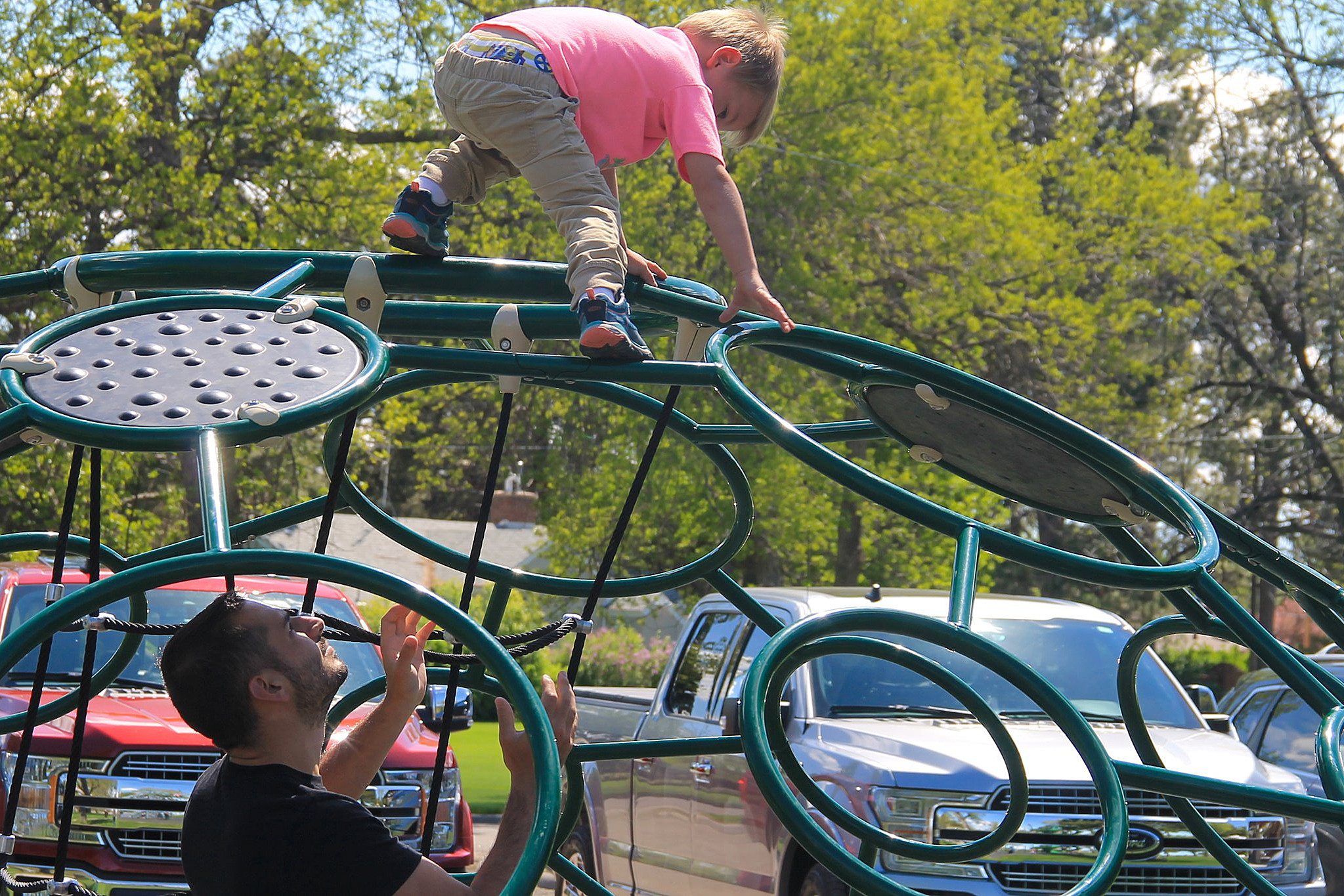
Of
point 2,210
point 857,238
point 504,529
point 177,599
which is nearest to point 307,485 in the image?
point 2,210

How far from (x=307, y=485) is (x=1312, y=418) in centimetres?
1839

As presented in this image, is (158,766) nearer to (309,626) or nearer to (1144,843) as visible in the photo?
(1144,843)

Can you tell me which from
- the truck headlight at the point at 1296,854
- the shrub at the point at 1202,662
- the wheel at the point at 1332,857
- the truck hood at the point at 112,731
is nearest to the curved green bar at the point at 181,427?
the truck hood at the point at 112,731

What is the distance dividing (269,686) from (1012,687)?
14.4 ft

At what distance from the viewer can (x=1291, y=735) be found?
8000 millimetres

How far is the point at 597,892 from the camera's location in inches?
141

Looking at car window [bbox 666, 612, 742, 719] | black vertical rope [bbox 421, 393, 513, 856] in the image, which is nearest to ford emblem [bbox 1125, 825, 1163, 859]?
car window [bbox 666, 612, 742, 719]

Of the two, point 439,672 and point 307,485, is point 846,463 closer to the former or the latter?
point 439,672

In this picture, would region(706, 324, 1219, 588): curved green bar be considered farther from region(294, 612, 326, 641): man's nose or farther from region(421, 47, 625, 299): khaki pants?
region(294, 612, 326, 641): man's nose

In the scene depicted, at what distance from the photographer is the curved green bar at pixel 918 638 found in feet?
7.45

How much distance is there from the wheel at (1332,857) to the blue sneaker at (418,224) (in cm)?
584

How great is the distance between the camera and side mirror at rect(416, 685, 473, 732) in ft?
21.0

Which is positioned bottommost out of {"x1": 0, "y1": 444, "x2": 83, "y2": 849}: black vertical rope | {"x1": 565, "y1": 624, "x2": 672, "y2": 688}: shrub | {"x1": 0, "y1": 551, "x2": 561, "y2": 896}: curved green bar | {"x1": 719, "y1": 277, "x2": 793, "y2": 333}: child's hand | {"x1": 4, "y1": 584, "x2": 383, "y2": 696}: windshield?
{"x1": 565, "y1": 624, "x2": 672, "y2": 688}: shrub

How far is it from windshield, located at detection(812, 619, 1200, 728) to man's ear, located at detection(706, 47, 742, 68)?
334 centimetres
